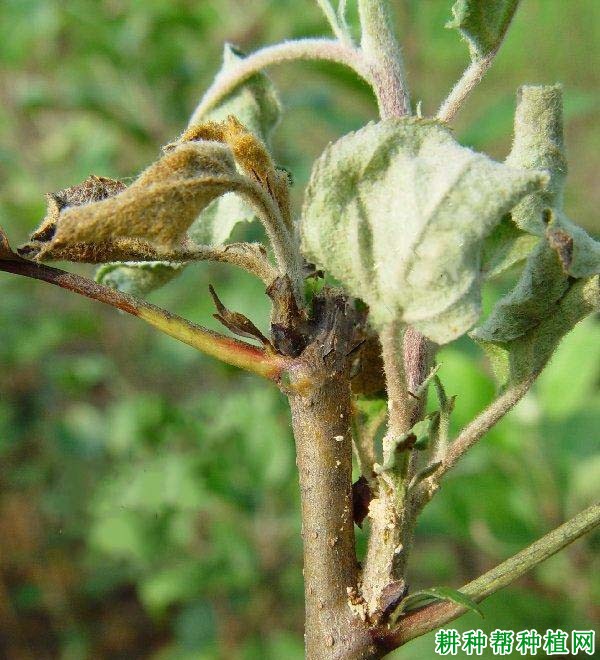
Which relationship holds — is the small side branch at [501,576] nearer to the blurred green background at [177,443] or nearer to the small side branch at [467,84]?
the small side branch at [467,84]

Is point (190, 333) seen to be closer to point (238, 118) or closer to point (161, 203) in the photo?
point (161, 203)

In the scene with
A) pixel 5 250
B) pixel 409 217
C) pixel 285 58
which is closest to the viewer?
pixel 409 217

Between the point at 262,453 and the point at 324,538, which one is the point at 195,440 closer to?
the point at 262,453

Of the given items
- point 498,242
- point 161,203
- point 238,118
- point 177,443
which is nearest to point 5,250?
point 161,203

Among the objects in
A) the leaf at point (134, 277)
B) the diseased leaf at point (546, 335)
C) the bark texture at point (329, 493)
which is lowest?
the bark texture at point (329, 493)

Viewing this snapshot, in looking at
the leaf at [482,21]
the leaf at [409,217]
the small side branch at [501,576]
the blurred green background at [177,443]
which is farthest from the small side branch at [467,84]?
the blurred green background at [177,443]
